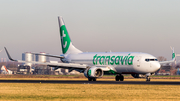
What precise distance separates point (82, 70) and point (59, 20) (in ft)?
46.7

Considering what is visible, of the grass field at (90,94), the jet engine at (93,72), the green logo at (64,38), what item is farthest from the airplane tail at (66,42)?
the grass field at (90,94)

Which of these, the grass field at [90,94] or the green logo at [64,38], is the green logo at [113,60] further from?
the grass field at [90,94]

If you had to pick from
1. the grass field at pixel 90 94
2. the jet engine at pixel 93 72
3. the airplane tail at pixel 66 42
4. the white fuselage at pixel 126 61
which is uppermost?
the airplane tail at pixel 66 42

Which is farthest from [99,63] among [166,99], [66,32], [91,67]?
[166,99]

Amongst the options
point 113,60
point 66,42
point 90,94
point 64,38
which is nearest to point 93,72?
point 113,60

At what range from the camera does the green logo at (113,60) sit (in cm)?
5984

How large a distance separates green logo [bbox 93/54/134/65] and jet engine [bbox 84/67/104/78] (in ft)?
7.84

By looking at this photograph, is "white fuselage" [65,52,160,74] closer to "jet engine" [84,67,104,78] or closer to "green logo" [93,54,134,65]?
"green logo" [93,54,134,65]

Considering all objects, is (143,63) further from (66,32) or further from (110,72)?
(66,32)

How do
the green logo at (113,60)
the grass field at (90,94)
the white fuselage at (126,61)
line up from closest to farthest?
the grass field at (90,94) < the white fuselage at (126,61) < the green logo at (113,60)

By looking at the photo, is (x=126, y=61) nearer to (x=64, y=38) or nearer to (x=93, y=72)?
(x=93, y=72)

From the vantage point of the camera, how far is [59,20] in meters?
73.9

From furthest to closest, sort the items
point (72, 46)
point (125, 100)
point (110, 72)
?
1. point (72, 46)
2. point (110, 72)
3. point (125, 100)

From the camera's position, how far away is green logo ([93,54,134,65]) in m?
59.8
